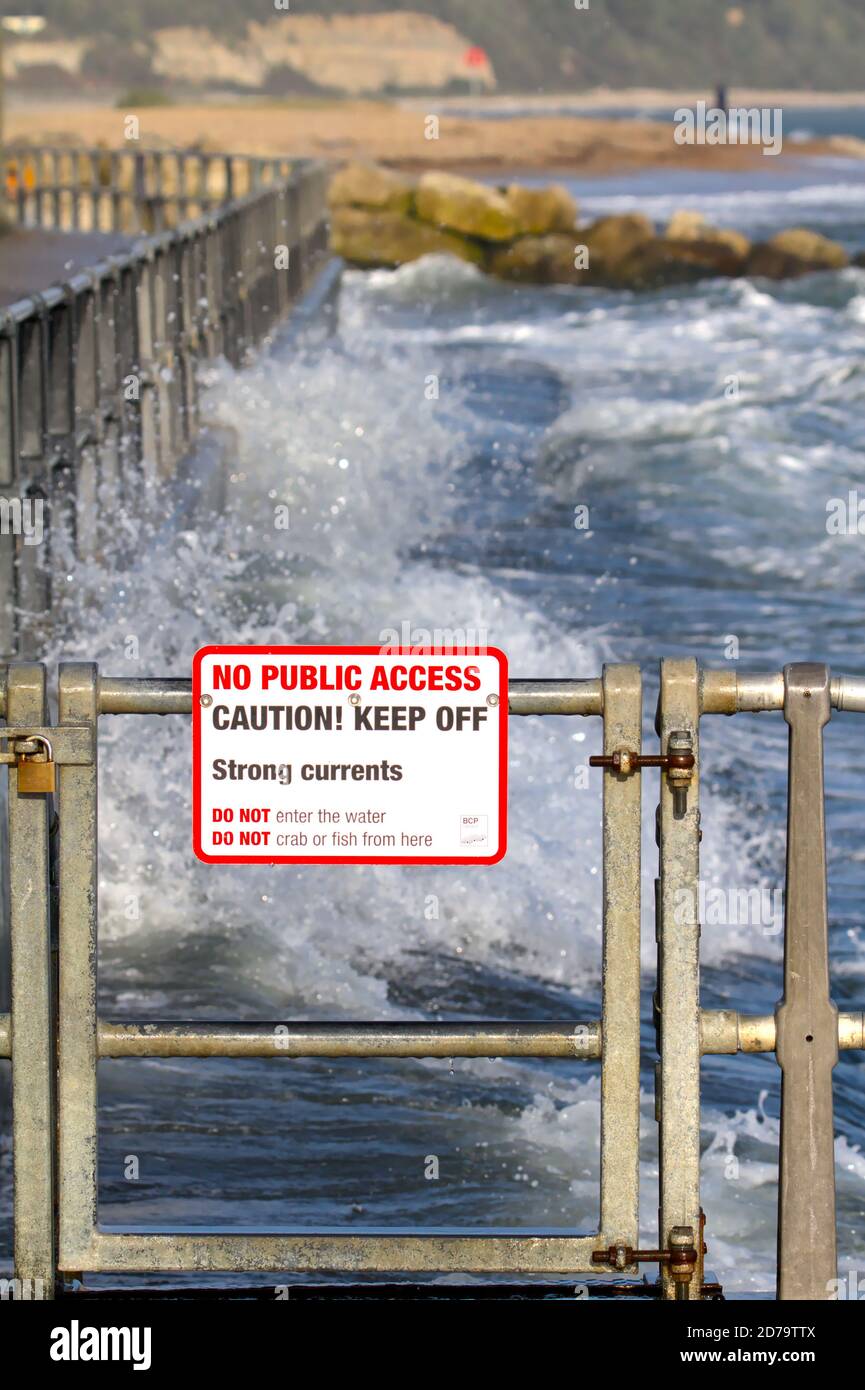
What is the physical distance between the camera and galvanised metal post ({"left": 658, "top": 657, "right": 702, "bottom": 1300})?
4.28m

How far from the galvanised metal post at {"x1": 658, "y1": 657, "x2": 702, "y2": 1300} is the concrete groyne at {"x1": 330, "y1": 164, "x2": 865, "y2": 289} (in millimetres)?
64417

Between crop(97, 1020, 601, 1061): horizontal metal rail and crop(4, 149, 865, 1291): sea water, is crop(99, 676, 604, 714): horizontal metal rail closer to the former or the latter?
crop(97, 1020, 601, 1061): horizontal metal rail

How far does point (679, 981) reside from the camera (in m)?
4.29

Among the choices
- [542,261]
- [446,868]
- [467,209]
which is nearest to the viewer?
[446,868]

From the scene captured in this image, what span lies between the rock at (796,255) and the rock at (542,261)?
17.2ft

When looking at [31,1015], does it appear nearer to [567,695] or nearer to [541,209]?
[567,695]

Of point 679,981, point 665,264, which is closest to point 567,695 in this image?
point 679,981

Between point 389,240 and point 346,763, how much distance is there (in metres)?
69.2

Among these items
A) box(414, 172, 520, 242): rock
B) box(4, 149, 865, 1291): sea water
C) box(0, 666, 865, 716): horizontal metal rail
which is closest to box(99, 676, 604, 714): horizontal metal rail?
box(0, 666, 865, 716): horizontal metal rail

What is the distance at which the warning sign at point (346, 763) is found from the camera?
14.1 feet

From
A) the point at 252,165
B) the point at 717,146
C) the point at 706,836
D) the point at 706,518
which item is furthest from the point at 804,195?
the point at 706,836

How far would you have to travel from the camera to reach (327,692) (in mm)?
4285

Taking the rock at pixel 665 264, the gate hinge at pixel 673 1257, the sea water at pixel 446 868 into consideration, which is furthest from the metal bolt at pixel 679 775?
the rock at pixel 665 264
